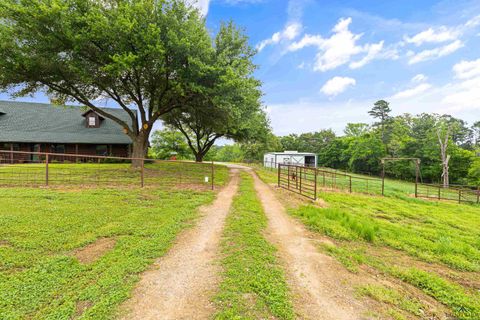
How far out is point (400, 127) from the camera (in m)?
43.3

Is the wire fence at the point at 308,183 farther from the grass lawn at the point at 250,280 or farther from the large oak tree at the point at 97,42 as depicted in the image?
the large oak tree at the point at 97,42

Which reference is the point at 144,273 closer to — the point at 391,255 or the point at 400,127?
the point at 391,255

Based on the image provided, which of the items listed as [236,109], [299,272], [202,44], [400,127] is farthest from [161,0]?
[400,127]

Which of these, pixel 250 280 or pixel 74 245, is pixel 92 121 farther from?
pixel 250 280

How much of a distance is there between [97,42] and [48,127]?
16.8 meters

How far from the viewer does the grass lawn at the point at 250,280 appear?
250 cm

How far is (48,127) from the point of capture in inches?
840

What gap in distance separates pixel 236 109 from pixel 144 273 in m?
9.80

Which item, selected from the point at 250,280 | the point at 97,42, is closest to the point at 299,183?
the point at 250,280

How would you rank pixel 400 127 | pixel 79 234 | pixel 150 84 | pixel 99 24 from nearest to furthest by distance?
pixel 79 234
pixel 99 24
pixel 150 84
pixel 400 127

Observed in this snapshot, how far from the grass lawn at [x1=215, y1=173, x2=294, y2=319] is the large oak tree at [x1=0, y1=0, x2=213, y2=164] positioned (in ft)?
29.6

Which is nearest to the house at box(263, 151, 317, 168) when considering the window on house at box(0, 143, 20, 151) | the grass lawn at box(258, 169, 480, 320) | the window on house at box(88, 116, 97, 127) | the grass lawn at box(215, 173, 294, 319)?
the window on house at box(88, 116, 97, 127)

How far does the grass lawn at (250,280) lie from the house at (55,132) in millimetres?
20890

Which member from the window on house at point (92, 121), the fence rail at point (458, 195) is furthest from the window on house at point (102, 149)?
the fence rail at point (458, 195)
